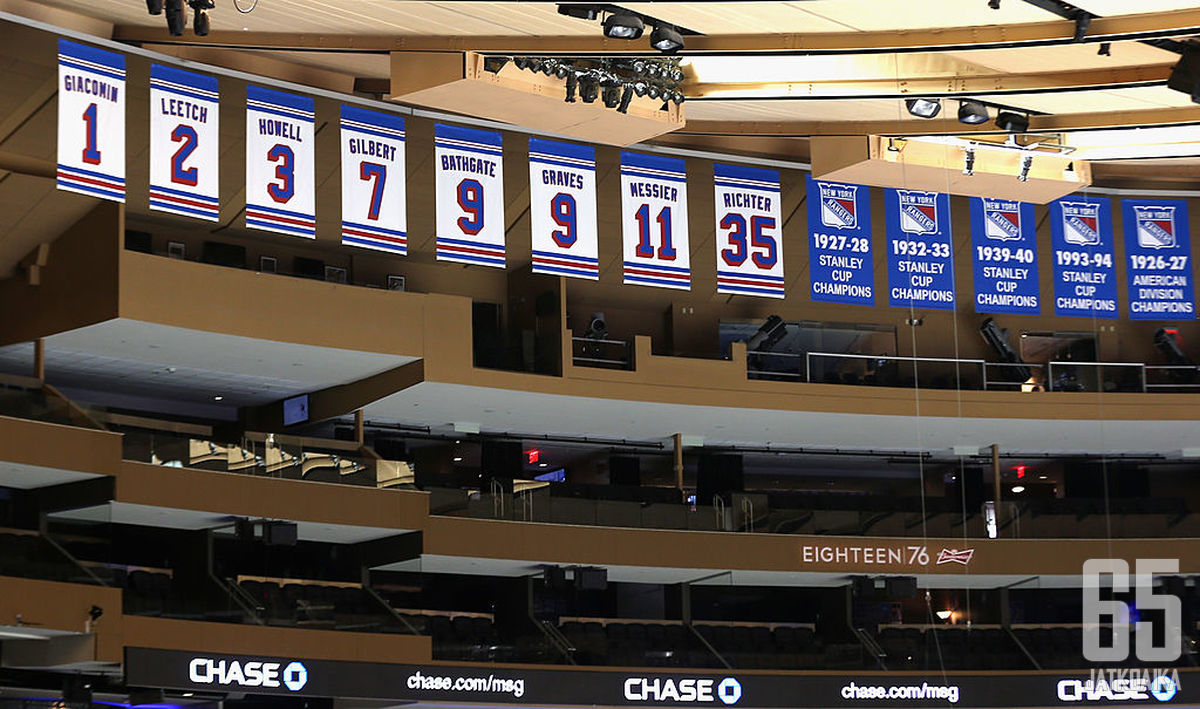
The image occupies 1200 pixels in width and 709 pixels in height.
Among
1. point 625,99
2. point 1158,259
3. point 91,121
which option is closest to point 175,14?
point 625,99

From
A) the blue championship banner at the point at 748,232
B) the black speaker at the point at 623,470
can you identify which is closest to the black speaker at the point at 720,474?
the black speaker at the point at 623,470

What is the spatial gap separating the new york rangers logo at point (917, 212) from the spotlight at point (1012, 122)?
8.71m

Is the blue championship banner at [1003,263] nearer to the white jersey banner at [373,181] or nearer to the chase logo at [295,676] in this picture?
the white jersey banner at [373,181]

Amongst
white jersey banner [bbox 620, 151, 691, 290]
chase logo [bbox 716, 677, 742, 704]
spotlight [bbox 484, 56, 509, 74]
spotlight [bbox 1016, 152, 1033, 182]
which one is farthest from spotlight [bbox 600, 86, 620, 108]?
chase logo [bbox 716, 677, 742, 704]

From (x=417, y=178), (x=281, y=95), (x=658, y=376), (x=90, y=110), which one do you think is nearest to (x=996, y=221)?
(x=658, y=376)

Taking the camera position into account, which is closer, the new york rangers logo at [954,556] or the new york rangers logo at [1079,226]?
the new york rangers logo at [954,556]

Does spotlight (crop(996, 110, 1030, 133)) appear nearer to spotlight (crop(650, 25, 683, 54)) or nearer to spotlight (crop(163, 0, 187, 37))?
spotlight (crop(650, 25, 683, 54))

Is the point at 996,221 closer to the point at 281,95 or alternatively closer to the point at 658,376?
the point at 658,376

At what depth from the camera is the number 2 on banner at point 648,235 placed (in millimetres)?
29938

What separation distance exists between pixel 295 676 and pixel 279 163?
27.6ft

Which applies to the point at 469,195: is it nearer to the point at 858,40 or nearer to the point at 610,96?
the point at 610,96

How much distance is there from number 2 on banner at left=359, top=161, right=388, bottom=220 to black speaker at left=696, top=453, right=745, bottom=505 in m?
9.22

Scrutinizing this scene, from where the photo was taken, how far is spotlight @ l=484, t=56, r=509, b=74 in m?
20.8

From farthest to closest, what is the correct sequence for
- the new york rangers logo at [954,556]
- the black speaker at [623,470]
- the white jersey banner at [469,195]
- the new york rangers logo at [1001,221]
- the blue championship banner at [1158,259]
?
the black speaker at [623,470]
the blue championship banner at [1158,259]
the new york rangers logo at [1001,221]
the new york rangers logo at [954,556]
the white jersey banner at [469,195]
